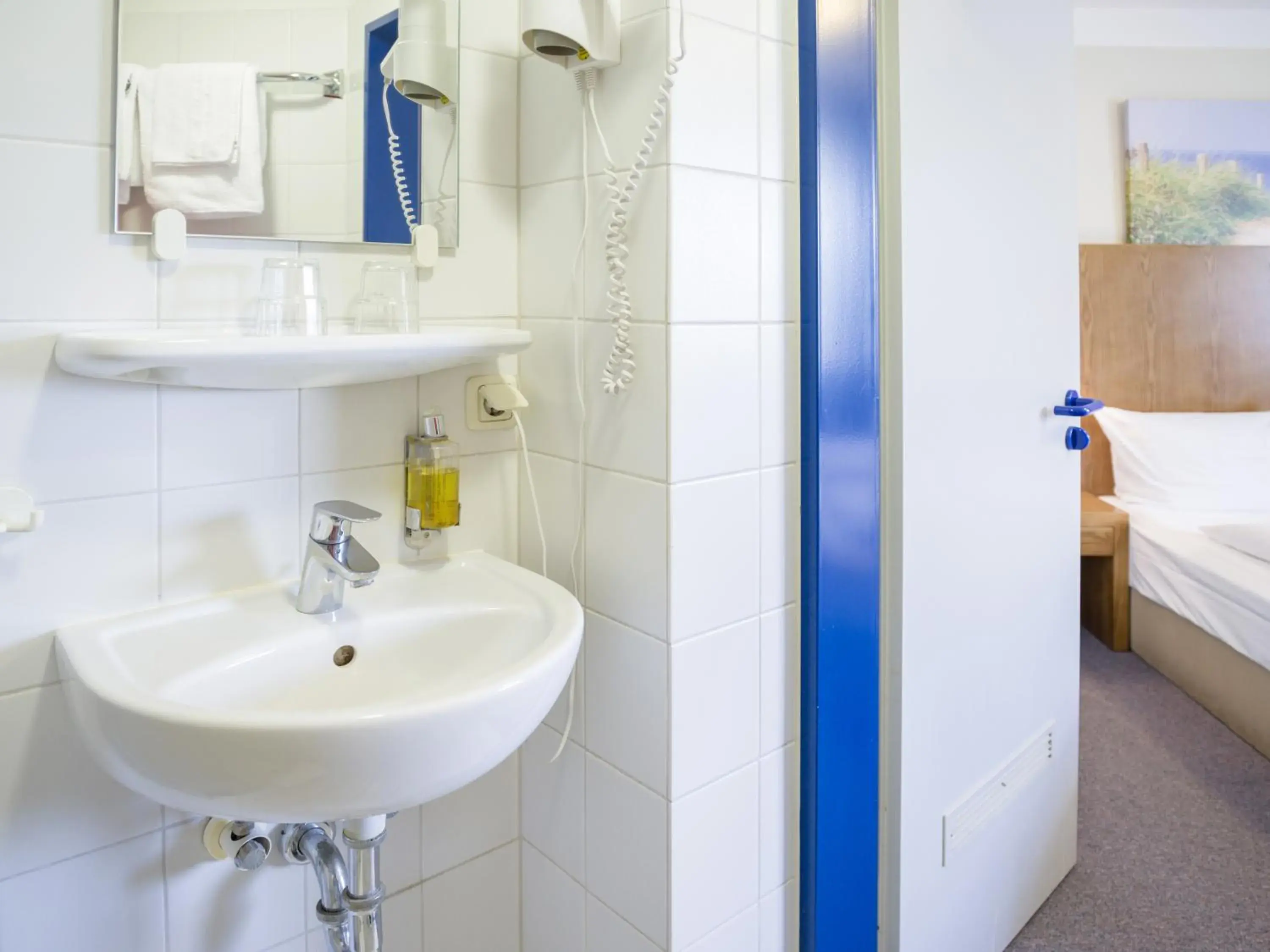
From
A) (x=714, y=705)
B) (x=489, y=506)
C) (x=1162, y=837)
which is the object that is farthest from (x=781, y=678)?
(x=1162, y=837)

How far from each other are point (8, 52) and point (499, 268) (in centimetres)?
58

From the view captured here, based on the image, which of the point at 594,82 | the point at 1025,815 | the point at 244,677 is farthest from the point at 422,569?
the point at 1025,815

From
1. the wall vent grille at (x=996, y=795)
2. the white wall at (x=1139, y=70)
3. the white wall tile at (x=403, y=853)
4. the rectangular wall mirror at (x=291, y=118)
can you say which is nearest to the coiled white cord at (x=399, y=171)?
the rectangular wall mirror at (x=291, y=118)

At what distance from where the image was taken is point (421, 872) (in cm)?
125

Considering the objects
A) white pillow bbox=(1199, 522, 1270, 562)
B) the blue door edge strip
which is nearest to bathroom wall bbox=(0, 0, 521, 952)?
the blue door edge strip

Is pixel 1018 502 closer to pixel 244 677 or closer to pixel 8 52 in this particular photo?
pixel 244 677

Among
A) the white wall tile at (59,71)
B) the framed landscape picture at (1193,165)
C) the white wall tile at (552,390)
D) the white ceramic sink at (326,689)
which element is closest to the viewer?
the white ceramic sink at (326,689)

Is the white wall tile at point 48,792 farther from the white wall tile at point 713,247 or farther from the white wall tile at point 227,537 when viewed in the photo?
the white wall tile at point 713,247

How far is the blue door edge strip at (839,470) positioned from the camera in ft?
3.81

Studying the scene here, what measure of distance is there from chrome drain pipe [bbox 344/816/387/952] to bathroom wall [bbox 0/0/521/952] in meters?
0.16

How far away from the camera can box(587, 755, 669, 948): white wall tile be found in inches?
43.5

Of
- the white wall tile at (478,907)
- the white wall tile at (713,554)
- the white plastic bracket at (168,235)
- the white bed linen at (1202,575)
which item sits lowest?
the white wall tile at (478,907)

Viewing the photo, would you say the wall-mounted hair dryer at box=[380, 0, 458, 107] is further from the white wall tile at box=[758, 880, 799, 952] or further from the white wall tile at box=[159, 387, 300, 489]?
the white wall tile at box=[758, 880, 799, 952]

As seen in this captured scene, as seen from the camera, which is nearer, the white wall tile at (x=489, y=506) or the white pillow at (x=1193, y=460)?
the white wall tile at (x=489, y=506)
